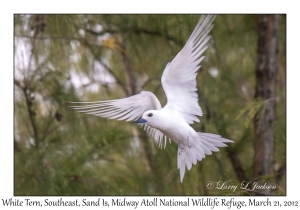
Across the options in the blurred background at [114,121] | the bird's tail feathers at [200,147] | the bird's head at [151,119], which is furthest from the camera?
the blurred background at [114,121]

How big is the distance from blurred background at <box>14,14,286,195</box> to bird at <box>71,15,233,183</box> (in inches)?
29.3

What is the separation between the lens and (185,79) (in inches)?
81.1

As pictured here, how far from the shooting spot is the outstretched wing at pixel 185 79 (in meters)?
1.97

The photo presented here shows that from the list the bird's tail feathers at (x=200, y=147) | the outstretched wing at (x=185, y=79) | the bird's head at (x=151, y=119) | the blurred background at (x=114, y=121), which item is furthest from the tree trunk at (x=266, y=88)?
the bird's head at (x=151, y=119)

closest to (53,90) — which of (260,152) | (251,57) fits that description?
(260,152)

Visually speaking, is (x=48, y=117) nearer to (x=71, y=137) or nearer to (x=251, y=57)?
(x=71, y=137)

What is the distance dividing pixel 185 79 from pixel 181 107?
0.36 ft

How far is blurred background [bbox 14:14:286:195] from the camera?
3209mm

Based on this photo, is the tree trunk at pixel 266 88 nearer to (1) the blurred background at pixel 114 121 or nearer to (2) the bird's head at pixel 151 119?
(1) the blurred background at pixel 114 121

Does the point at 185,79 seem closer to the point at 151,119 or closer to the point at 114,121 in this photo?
the point at 151,119

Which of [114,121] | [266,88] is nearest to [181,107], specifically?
[266,88]

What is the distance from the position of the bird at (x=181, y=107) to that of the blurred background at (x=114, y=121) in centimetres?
74

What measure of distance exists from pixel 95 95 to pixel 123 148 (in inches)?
19.3

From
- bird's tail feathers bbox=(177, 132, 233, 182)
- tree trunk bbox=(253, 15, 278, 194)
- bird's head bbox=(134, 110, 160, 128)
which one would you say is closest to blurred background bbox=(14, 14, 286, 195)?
tree trunk bbox=(253, 15, 278, 194)
